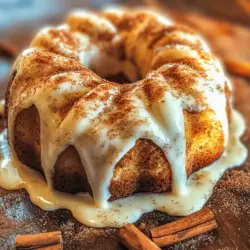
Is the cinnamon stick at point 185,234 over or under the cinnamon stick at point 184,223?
under

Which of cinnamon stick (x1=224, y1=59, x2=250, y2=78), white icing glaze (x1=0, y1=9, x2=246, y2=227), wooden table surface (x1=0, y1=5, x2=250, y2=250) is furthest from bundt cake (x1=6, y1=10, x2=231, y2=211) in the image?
cinnamon stick (x1=224, y1=59, x2=250, y2=78)

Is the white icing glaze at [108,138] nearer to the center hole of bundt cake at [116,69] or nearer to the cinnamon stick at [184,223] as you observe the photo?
the cinnamon stick at [184,223]

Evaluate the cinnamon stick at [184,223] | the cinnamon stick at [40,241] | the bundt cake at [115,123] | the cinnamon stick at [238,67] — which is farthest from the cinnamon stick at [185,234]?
the cinnamon stick at [238,67]

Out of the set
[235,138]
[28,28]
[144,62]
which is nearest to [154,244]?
[235,138]

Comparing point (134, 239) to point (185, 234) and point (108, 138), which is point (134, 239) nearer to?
point (185, 234)

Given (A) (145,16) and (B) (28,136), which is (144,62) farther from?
(B) (28,136)
